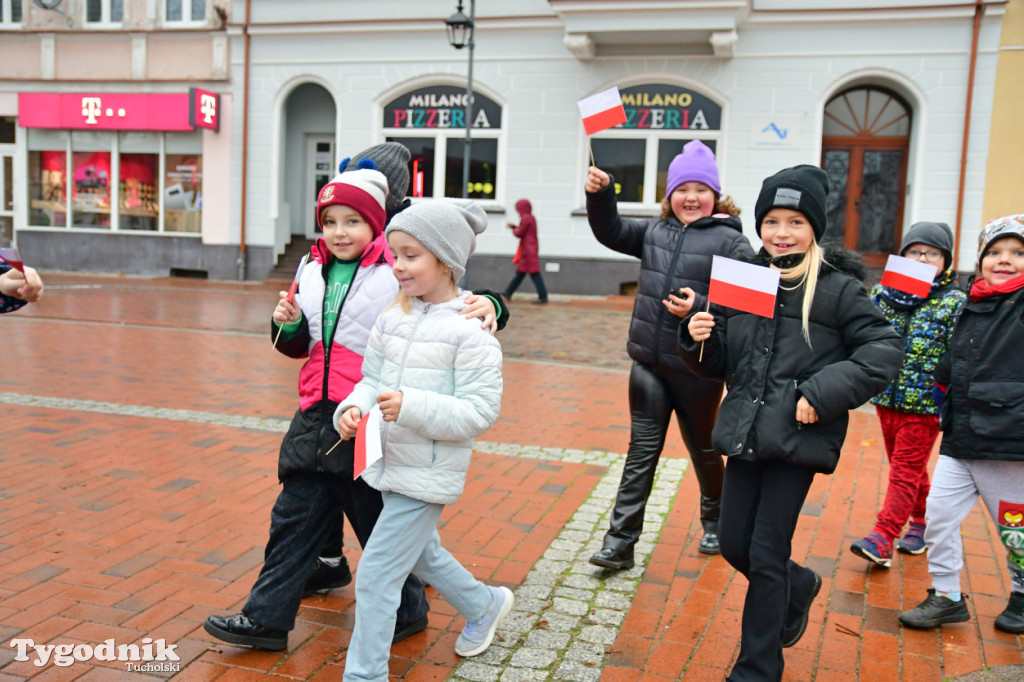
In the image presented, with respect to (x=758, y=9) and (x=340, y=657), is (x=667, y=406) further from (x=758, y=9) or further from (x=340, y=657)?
(x=758, y=9)

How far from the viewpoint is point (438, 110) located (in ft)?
58.1

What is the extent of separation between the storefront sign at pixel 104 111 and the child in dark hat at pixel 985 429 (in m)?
17.5

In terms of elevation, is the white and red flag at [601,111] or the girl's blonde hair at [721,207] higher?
the white and red flag at [601,111]

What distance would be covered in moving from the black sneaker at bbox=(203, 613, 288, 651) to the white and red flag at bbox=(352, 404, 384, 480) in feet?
2.59

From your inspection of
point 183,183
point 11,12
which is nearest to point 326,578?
point 183,183

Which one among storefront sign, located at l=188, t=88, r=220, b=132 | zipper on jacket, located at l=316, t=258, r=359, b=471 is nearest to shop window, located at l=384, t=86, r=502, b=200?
storefront sign, located at l=188, t=88, r=220, b=132

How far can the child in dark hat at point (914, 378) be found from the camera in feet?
13.0

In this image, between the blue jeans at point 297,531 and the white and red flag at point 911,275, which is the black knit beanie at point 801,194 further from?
the blue jeans at point 297,531

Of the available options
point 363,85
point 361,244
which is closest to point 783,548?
point 361,244

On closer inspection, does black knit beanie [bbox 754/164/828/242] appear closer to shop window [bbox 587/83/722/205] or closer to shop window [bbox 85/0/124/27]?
shop window [bbox 587/83/722/205]

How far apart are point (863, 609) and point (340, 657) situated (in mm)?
2086

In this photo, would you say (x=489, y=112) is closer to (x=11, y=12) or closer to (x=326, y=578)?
(x=11, y=12)

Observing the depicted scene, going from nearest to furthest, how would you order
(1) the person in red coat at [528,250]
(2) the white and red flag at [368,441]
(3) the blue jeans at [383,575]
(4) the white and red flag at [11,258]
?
1. (2) the white and red flag at [368,441]
2. (3) the blue jeans at [383,575]
3. (4) the white and red flag at [11,258]
4. (1) the person in red coat at [528,250]

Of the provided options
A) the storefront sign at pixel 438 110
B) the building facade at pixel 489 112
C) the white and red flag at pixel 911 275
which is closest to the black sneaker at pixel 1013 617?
the white and red flag at pixel 911 275
